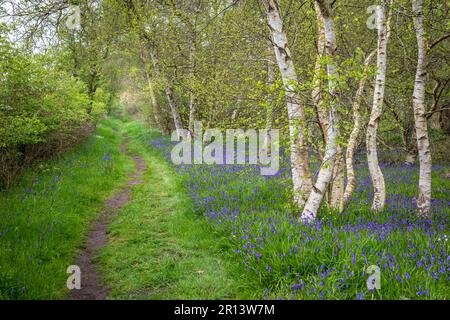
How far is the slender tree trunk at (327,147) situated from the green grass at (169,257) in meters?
1.87

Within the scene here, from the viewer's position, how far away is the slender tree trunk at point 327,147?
625cm

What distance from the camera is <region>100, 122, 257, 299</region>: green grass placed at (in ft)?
16.8

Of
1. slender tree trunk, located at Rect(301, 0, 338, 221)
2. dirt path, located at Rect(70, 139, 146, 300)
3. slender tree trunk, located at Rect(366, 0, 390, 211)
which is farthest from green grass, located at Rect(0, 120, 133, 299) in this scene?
slender tree trunk, located at Rect(366, 0, 390, 211)

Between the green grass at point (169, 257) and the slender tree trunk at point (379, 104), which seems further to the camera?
the slender tree trunk at point (379, 104)

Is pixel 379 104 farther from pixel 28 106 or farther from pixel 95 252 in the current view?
pixel 28 106

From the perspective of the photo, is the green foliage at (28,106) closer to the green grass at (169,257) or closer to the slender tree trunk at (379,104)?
the green grass at (169,257)

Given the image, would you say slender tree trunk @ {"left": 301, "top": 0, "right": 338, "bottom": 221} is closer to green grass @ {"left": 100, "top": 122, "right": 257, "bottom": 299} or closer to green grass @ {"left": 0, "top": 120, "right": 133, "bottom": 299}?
green grass @ {"left": 100, "top": 122, "right": 257, "bottom": 299}

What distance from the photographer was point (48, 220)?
7.19 m

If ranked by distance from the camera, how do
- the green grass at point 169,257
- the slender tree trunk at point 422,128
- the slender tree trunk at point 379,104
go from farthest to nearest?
the slender tree trunk at point 422,128
the slender tree trunk at point 379,104
the green grass at point 169,257

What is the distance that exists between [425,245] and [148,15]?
1550 centimetres

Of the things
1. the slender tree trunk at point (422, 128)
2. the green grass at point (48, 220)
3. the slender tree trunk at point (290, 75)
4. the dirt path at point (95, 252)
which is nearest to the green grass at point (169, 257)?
the dirt path at point (95, 252)

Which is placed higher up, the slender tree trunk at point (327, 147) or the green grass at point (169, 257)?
the slender tree trunk at point (327, 147)

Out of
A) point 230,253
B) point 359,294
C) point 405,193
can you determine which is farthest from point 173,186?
point 359,294

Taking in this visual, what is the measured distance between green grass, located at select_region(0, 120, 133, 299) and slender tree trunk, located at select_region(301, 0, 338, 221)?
468cm
